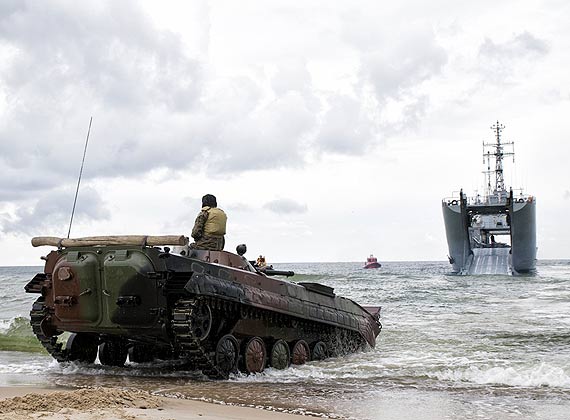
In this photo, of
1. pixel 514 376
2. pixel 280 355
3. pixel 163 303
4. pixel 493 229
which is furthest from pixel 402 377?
pixel 493 229

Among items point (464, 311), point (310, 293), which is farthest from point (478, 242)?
point (310, 293)

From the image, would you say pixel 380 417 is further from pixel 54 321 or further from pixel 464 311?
pixel 464 311

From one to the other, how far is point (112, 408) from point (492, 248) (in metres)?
49.0

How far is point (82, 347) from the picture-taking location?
10.5 m

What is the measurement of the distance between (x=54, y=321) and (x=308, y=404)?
378 cm

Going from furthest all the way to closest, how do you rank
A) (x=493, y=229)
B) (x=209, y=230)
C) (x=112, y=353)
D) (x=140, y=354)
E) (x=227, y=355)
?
(x=493, y=229), (x=140, y=354), (x=112, y=353), (x=209, y=230), (x=227, y=355)

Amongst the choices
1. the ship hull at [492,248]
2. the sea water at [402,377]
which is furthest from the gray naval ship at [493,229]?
the sea water at [402,377]

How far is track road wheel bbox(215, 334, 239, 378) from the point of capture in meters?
9.04

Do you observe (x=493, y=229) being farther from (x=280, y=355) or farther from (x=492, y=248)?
(x=280, y=355)

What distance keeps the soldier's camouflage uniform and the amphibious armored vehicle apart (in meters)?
0.25

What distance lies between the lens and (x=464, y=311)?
851 inches

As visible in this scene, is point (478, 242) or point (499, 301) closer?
point (499, 301)

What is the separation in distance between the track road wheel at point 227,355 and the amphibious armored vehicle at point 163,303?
1 cm

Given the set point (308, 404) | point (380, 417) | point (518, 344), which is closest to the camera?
point (380, 417)
